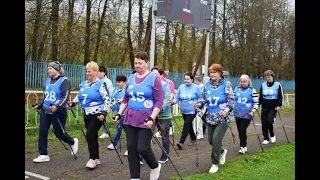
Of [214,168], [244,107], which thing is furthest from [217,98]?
[244,107]

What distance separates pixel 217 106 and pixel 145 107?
1.72 meters

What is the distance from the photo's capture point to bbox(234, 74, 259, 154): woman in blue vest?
305 inches

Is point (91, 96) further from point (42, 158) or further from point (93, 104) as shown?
point (42, 158)

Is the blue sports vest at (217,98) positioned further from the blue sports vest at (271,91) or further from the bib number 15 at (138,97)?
the blue sports vest at (271,91)

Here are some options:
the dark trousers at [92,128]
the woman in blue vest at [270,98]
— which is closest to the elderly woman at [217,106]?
the dark trousers at [92,128]

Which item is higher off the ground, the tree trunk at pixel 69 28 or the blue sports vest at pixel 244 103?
the tree trunk at pixel 69 28

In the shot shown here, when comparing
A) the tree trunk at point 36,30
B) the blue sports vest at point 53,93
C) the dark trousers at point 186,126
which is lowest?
the dark trousers at point 186,126

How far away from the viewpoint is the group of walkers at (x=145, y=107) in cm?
488

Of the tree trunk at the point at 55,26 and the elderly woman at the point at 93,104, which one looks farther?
the tree trunk at the point at 55,26

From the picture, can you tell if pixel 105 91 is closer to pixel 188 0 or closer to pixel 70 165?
pixel 70 165

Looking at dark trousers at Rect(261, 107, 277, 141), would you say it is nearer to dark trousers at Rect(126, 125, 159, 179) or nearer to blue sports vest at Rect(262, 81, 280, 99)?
blue sports vest at Rect(262, 81, 280, 99)

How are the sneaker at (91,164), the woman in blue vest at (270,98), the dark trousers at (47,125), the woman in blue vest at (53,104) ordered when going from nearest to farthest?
the sneaker at (91,164) < the woman in blue vest at (53,104) < the dark trousers at (47,125) < the woman in blue vest at (270,98)

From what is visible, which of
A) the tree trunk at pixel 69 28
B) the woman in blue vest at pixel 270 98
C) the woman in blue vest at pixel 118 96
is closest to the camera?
the woman in blue vest at pixel 118 96

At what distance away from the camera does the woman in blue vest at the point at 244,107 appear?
7.75m
